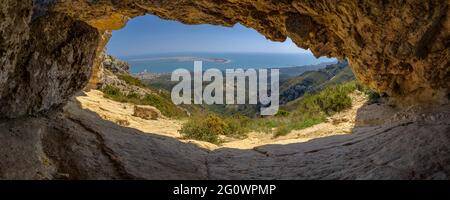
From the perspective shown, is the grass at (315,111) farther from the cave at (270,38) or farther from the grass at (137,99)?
the cave at (270,38)

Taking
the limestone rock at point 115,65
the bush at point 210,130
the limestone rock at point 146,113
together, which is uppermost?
the limestone rock at point 115,65

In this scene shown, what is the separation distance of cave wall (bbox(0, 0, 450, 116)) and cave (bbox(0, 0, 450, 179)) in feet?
0.07

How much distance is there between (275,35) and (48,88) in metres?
5.44

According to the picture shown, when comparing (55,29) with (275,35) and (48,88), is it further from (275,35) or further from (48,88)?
(275,35)

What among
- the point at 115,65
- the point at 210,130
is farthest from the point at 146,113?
the point at 115,65

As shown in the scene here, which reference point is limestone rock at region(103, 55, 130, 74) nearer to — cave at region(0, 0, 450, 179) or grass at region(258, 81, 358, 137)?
grass at region(258, 81, 358, 137)

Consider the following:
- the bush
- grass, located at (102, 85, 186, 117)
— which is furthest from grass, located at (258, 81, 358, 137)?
grass, located at (102, 85, 186, 117)

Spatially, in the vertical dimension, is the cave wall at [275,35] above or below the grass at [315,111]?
above

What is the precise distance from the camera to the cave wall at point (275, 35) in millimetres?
7070

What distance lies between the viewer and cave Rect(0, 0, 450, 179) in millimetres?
6273

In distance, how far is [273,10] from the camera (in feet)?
29.6

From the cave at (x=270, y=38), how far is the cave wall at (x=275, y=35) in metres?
0.02

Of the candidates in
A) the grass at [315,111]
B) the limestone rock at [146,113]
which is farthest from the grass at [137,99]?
the grass at [315,111]
